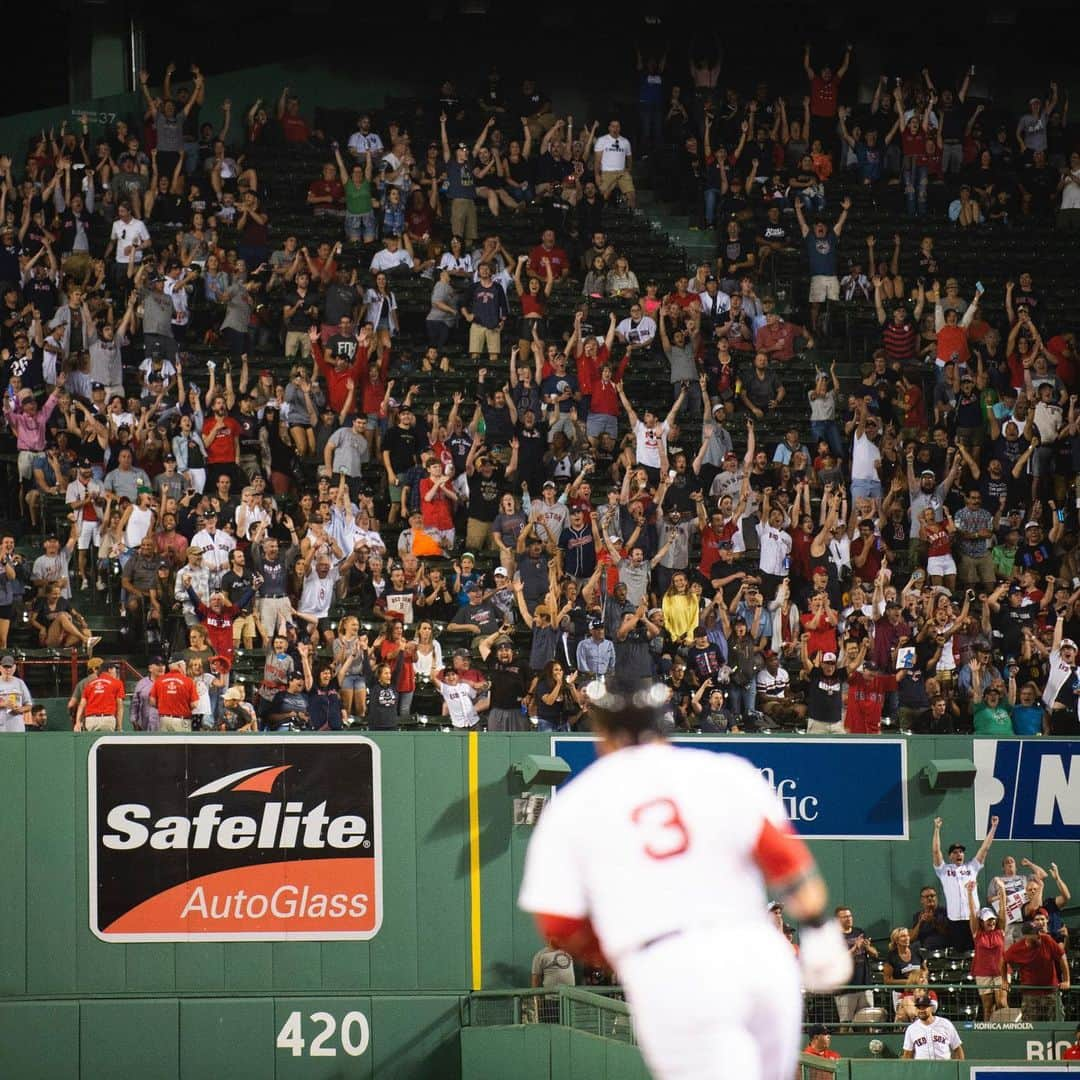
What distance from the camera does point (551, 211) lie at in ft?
98.3

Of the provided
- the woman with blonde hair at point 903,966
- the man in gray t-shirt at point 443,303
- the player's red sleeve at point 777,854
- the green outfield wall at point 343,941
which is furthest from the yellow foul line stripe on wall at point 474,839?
the player's red sleeve at point 777,854

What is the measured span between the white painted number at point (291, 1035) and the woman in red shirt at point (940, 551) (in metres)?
9.53

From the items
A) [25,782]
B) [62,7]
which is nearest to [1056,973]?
[25,782]

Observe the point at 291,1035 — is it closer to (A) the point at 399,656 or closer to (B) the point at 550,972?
(B) the point at 550,972

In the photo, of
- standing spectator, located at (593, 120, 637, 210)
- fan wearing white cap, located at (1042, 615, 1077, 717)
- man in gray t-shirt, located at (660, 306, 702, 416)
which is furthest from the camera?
standing spectator, located at (593, 120, 637, 210)

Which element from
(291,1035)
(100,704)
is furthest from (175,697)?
(291,1035)

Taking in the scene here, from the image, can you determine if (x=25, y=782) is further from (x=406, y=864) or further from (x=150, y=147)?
(x=150, y=147)

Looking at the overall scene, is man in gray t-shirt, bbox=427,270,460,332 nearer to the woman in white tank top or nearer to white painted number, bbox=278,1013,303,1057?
the woman in white tank top

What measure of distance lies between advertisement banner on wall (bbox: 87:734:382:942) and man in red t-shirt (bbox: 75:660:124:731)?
0.20m

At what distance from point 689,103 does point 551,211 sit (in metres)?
4.02

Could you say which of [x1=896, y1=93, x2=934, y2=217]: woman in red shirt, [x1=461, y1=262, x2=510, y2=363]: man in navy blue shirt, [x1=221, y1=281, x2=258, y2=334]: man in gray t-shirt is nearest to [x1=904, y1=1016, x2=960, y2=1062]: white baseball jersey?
[x1=461, y1=262, x2=510, y2=363]: man in navy blue shirt

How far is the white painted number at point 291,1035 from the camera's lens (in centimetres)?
1978

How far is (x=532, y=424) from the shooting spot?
2516cm

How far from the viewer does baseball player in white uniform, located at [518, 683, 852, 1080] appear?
5398 mm
